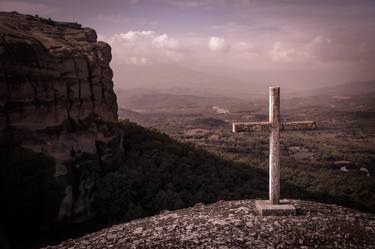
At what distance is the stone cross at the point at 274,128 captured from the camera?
531 inches

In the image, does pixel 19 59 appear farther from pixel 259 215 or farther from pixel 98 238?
pixel 259 215

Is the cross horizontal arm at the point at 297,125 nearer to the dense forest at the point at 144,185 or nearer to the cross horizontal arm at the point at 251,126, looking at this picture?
the cross horizontal arm at the point at 251,126

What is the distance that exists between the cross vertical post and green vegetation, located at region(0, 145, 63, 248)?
13.4 m

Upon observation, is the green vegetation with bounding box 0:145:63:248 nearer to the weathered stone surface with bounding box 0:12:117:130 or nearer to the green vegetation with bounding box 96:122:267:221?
the weathered stone surface with bounding box 0:12:117:130

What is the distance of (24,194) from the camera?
20.3m

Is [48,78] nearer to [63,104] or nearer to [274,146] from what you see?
[63,104]

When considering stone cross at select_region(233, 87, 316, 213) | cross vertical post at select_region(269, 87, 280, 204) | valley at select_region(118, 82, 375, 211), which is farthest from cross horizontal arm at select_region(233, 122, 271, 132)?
valley at select_region(118, 82, 375, 211)

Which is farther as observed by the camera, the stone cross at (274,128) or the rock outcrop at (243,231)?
the stone cross at (274,128)

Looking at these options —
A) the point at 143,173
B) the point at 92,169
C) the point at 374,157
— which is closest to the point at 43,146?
the point at 92,169

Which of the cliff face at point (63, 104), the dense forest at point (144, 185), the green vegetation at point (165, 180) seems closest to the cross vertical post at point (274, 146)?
the dense forest at point (144, 185)

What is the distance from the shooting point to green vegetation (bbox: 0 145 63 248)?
2014cm

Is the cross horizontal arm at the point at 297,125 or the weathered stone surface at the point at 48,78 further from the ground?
the weathered stone surface at the point at 48,78

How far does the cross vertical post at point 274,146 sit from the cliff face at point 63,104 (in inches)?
775

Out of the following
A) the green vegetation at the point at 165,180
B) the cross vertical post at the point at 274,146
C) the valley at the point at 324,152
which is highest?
the cross vertical post at the point at 274,146
